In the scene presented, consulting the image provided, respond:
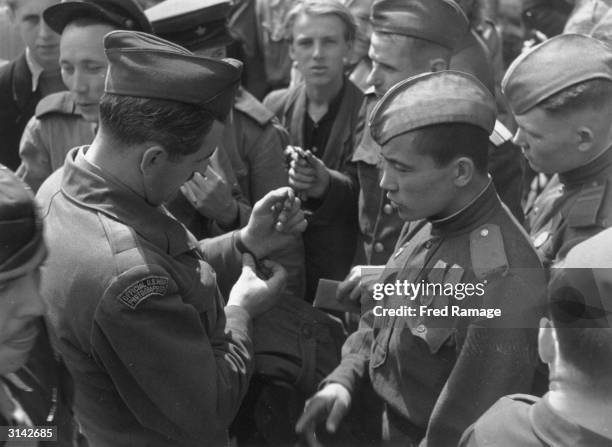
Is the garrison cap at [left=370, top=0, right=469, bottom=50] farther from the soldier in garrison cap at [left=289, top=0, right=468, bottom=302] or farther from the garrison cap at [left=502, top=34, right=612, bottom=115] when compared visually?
the garrison cap at [left=502, top=34, right=612, bottom=115]

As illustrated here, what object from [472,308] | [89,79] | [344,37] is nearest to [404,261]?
[472,308]

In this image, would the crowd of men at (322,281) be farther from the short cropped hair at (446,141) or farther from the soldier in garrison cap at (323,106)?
the soldier in garrison cap at (323,106)

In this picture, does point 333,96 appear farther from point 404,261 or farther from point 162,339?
point 162,339

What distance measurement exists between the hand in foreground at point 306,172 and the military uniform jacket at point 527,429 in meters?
1.83

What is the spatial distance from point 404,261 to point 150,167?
874mm

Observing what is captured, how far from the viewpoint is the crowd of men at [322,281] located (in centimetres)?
231

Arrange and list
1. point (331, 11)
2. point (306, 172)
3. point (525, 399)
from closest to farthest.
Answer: point (525, 399) → point (306, 172) → point (331, 11)

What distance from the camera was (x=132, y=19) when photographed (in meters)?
3.85

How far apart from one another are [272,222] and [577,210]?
3.37 ft

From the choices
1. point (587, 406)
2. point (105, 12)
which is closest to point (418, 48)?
point (105, 12)

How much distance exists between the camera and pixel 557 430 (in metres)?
2.04

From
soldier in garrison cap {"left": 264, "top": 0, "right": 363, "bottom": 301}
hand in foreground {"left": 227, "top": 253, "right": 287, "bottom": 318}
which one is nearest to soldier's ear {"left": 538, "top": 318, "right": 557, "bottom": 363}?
hand in foreground {"left": 227, "top": 253, "right": 287, "bottom": 318}

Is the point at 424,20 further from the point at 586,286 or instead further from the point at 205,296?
the point at 586,286

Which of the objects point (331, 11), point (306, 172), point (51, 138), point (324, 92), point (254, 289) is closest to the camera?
point (254, 289)
